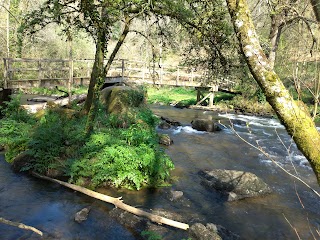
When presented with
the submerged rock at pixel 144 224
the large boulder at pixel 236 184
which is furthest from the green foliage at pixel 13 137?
Result: the large boulder at pixel 236 184

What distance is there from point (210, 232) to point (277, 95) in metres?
4.40

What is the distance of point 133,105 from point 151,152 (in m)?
4.85

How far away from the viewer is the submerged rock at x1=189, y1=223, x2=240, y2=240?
19.7ft

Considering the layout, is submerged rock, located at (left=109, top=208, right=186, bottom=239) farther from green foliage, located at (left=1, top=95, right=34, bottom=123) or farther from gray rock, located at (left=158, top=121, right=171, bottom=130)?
gray rock, located at (left=158, top=121, right=171, bottom=130)

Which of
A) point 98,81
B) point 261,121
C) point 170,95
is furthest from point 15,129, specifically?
point 170,95

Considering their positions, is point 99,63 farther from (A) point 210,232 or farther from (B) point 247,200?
(A) point 210,232

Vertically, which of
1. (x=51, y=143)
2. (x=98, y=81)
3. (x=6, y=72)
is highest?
(x=98, y=81)

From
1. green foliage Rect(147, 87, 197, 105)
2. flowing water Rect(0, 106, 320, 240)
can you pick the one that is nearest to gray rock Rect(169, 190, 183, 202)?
flowing water Rect(0, 106, 320, 240)

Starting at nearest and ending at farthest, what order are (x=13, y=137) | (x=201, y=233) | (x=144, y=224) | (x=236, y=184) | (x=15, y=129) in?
(x=201, y=233) < (x=144, y=224) < (x=236, y=184) < (x=13, y=137) < (x=15, y=129)

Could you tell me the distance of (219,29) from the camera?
316 inches

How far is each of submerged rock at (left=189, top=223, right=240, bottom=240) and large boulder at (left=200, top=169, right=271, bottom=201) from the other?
1738 mm

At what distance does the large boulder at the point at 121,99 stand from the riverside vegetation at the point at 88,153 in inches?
74.2

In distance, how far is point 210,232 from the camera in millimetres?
6113

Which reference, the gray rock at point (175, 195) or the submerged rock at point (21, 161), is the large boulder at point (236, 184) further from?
the submerged rock at point (21, 161)
